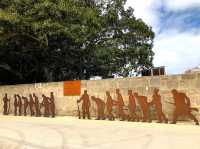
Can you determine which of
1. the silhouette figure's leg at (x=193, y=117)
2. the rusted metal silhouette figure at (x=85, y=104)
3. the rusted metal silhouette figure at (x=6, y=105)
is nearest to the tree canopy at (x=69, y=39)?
the rusted metal silhouette figure at (x=6, y=105)

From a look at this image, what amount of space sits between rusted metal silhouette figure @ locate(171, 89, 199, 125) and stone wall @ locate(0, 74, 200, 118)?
0.15 m

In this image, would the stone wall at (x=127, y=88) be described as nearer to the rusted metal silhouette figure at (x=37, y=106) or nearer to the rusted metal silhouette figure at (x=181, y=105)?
the rusted metal silhouette figure at (x=181, y=105)

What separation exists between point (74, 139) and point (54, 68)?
71.3 ft

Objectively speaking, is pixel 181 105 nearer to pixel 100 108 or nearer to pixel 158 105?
pixel 158 105

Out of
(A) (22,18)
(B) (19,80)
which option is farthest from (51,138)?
(B) (19,80)

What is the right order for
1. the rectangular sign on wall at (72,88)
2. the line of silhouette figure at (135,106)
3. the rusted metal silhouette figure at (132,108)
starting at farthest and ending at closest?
1. the rectangular sign on wall at (72,88)
2. the rusted metal silhouette figure at (132,108)
3. the line of silhouette figure at (135,106)

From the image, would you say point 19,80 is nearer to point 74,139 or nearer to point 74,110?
point 74,110

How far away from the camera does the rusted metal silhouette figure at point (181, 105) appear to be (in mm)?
16900

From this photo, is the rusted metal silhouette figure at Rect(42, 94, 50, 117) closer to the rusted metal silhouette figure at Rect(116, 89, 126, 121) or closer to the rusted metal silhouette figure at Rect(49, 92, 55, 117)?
the rusted metal silhouette figure at Rect(49, 92, 55, 117)

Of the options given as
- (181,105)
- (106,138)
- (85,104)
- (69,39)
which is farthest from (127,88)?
(69,39)

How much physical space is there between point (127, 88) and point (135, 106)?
96cm

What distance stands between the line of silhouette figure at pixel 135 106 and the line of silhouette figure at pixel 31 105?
9.00 ft

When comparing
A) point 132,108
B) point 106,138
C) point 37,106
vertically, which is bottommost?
point 106,138

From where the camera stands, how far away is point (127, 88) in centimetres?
2008
